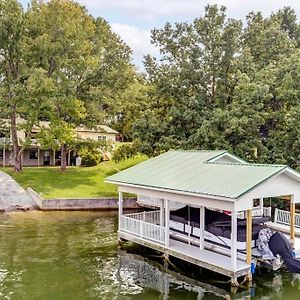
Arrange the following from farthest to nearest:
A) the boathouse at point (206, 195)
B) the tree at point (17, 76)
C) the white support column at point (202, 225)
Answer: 1. the tree at point (17, 76)
2. the white support column at point (202, 225)
3. the boathouse at point (206, 195)

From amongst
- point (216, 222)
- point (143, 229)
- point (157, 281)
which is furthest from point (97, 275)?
point (216, 222)

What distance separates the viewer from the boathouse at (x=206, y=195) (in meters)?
15.1

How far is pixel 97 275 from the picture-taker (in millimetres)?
16344

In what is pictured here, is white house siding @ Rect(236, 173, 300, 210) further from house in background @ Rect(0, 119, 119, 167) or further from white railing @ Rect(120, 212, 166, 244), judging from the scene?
house in background @ Rect(0, 119, 119, 167)

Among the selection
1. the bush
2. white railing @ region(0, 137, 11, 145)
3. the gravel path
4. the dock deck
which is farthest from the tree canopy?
white railing @ region(0, 137, 11, 145)

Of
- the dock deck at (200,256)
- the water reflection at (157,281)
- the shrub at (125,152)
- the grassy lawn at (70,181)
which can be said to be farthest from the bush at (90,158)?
the water reflection at (157,281)

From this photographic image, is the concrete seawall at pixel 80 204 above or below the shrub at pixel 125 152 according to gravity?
below

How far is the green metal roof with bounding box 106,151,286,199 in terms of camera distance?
1551cm

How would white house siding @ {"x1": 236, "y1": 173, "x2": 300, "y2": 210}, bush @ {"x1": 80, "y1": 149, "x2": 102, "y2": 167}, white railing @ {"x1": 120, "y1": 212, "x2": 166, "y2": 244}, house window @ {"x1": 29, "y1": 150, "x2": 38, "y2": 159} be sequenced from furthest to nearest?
house window @ {"x1": 29, "y1": 150, "x2": 38, "y2": 159} < bush @ {"x1": 80, "y1": 149, "x2": 102, "y2": 167} < white railing @ {"x1": 120, "y1": 212, "x2": 166, "y2": 244} < white house siding @ {"x1": 236, "y1": 173, "x2": 300, "y2": 210}

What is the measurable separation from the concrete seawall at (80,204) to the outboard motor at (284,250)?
16.2m

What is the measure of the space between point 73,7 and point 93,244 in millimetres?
29697

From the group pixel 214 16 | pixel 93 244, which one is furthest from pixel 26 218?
pixel 214 16

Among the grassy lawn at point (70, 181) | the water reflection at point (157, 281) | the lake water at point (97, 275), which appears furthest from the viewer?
the grassy lawn at point (70, 181)

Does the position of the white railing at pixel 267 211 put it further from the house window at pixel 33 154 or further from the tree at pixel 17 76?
the house window at pixel 33 154
